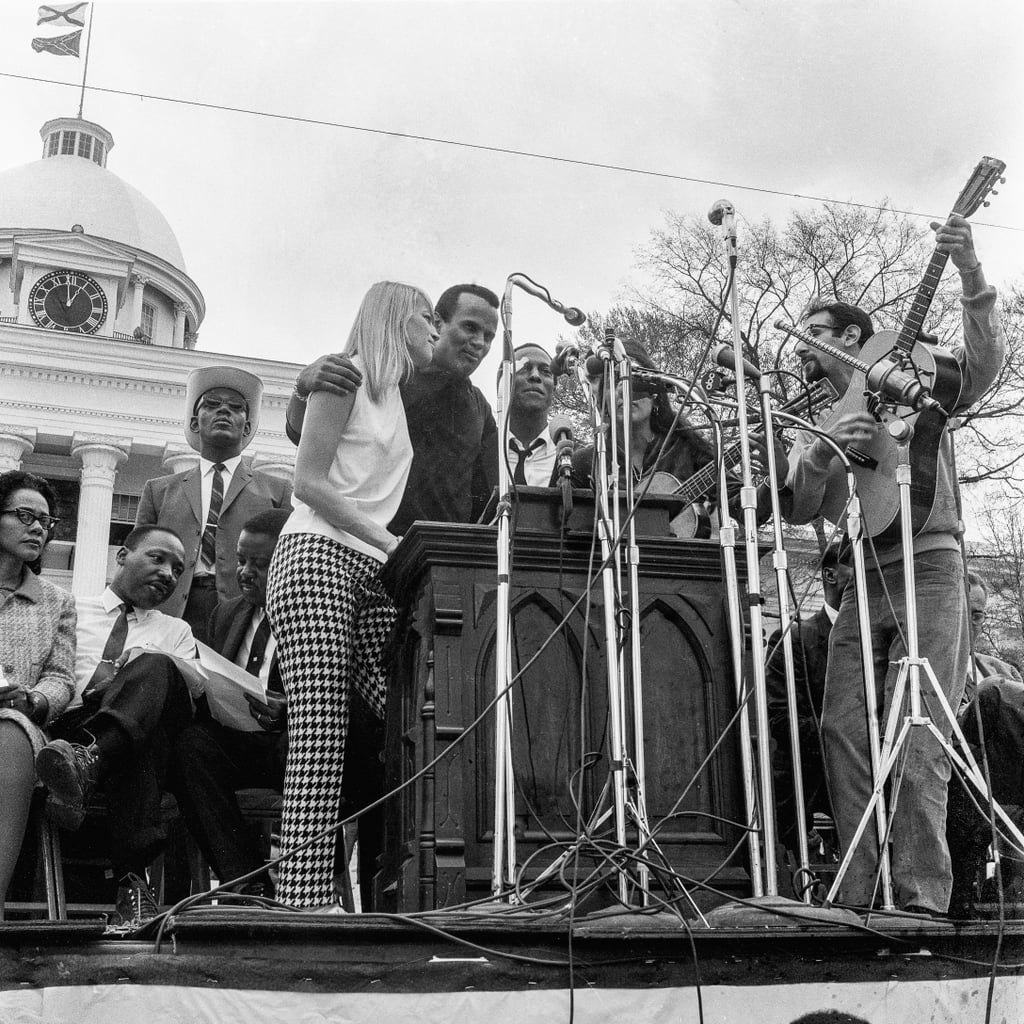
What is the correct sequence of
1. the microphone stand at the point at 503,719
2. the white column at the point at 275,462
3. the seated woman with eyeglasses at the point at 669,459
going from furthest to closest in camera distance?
the white column at the point at 275,462
the seated woman with eyeglasses at the point at 669,459
the microphone stand at the point at 503,719

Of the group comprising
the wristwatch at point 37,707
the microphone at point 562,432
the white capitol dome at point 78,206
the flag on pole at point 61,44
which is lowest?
the wristwatch at point 37,707

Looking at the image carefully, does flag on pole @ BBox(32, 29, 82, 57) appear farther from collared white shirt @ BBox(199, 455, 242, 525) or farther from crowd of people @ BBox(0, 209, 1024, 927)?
crowd of people @ BBox(0, 209, 1024, 927)

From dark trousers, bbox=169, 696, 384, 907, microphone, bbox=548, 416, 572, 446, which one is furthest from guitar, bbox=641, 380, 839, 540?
dark trousers, bbox=169, 696, 384, 907

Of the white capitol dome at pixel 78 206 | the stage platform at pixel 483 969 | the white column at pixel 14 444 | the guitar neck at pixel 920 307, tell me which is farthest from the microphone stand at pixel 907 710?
the white capitol dome at pixel 78 206

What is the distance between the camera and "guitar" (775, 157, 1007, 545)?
3.35m

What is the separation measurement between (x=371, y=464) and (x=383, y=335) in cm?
41

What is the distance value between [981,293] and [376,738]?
2096 mm

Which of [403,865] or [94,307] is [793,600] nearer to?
[403,865]

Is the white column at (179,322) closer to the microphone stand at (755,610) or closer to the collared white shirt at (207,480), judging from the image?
the collared white shirt at (207,480)

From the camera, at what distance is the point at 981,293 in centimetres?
340

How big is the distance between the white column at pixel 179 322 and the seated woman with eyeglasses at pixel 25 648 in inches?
1539

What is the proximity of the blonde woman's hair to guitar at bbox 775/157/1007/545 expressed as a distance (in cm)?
111

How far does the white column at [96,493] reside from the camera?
94.1ft

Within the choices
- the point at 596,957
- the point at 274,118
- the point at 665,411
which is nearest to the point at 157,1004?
the point at 596,957
